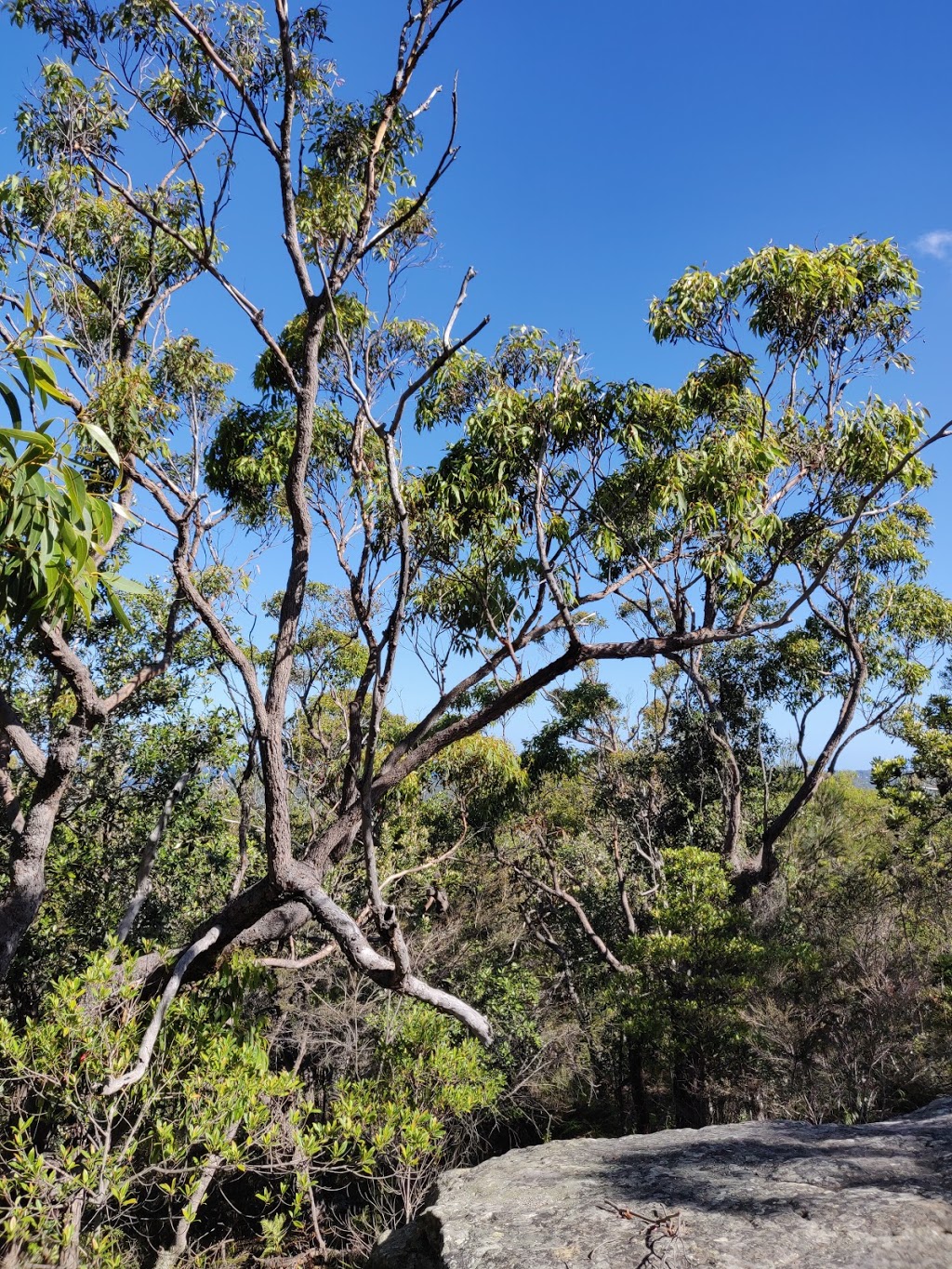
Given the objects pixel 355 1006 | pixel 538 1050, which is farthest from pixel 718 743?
pixel 355 1006

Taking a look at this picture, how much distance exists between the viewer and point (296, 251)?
3.88 m

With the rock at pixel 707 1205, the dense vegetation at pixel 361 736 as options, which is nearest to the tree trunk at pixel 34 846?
the dense vegetation at pixel 361 736

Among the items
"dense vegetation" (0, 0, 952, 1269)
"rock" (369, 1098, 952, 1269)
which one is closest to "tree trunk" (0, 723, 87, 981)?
"dense vegetation" (0, 0, 952, 1269)

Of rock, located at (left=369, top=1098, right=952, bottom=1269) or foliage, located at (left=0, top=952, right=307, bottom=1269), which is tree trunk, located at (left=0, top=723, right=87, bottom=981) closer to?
foliage, located at (left=0, top=952, right=307, bottom=1269)

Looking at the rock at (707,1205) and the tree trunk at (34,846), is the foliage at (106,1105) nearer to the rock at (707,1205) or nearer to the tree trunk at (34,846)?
the tree trunk at (34,846)

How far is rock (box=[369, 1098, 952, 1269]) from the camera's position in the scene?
245 centimetres

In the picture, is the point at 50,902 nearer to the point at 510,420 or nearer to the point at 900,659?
the point at 510,420

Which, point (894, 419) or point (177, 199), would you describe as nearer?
point (894, 419)

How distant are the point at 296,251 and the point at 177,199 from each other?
3874mm

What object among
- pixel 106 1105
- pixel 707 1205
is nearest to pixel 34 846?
pixel 106 1105

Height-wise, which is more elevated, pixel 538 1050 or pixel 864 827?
pixel 864 827

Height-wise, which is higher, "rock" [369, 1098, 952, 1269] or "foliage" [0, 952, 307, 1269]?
"foliage" [0, 952, 307, 1269]

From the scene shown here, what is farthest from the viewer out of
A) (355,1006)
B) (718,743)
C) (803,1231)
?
(718,743)

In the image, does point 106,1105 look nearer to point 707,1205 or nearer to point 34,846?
point 34,846
